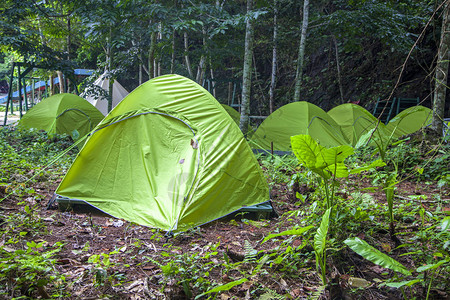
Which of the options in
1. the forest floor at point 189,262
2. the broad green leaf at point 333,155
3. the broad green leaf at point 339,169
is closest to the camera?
the forest floor at point 189,262

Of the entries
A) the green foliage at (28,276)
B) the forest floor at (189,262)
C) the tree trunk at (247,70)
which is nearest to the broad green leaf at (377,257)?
the forest floor at (189,262)

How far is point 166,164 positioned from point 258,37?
510 inches

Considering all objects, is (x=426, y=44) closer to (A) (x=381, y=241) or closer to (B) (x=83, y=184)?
(A) (x=381, y=241)

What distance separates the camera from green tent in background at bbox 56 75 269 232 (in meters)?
3.62

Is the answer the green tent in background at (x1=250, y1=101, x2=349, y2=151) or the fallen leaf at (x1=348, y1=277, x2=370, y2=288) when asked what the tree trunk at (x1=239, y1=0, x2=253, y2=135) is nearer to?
the green tent in background at (x1=250, y1=101, x2=349, y2=151)

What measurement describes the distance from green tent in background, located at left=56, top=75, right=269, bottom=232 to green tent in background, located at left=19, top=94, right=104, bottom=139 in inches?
194

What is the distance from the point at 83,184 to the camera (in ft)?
12.9

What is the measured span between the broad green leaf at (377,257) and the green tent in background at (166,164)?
5.96ft

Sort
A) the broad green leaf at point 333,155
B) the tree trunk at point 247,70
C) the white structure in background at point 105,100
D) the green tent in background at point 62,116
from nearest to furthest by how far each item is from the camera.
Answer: the broad green leaf at point 333,155, the tree trunk at point 247,70, the green tent in background at point 62,116, the white structure in background at point 105,100

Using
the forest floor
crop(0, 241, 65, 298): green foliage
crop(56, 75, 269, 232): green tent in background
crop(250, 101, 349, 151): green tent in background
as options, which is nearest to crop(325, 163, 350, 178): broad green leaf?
the forest floor

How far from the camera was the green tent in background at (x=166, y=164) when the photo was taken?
3623 millimetres

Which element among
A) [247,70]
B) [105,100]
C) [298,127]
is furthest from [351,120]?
[105,100]

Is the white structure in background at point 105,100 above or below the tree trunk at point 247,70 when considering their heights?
below

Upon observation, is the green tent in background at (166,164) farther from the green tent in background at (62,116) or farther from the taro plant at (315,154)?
the green tent in background at (62,116)
